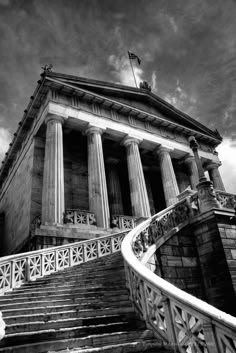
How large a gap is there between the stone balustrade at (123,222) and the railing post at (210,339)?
1295 centimetres

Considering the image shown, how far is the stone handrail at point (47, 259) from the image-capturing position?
8258 mm

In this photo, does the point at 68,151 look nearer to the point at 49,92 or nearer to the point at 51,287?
the point at 49,92

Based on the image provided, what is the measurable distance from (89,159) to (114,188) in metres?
5.21

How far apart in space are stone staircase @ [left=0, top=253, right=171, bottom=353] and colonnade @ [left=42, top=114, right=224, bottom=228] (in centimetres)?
707

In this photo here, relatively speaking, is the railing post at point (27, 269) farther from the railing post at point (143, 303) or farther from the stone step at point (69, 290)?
the railing post at point (143, 303)

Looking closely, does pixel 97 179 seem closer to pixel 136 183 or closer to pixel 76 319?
pixel 136 183

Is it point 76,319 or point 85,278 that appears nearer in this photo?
point 76,319

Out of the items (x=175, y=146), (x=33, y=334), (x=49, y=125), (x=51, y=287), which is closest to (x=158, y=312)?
(x=33, y=334)

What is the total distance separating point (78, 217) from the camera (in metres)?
15.2

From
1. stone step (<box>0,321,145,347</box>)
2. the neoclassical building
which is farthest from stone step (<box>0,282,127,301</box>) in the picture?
the neoclassical building

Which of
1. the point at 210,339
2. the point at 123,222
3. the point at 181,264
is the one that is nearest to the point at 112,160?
the point at 123,222

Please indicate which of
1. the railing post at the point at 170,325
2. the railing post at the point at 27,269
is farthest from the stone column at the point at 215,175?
the railing post at the point at 170,325

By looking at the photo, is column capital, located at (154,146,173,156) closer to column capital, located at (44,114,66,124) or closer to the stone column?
the stone column

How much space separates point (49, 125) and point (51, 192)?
4912 millimetres
